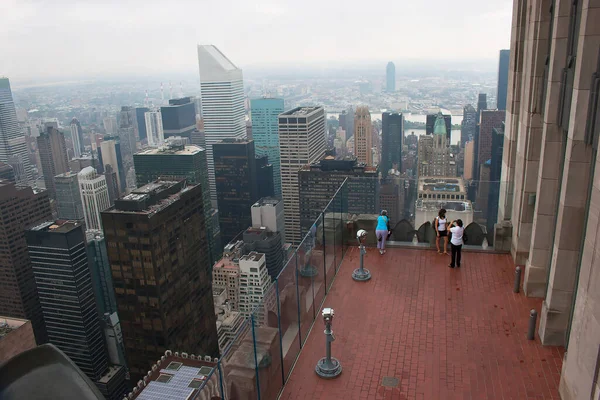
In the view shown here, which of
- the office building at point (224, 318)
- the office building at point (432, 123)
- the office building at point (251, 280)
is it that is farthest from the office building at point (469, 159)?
the office building at point (224, 318)

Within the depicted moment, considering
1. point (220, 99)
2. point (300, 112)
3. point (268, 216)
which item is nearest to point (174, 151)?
point (268, 216)

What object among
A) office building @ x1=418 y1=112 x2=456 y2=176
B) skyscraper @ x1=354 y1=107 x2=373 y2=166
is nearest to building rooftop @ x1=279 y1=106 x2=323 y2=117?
skyscraper @ x1=354 y1=107 x2=373 y2=166

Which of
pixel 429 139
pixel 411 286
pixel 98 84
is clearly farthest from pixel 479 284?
pixel 98 84

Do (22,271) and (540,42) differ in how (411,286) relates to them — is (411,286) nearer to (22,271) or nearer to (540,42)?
(540,42)

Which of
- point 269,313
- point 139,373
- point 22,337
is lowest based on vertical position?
point 139,373

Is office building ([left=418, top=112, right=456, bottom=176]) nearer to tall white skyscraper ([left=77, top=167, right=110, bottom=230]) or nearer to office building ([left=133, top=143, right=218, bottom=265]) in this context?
office building ([left=133, top=143, right=218, bottom=265])
